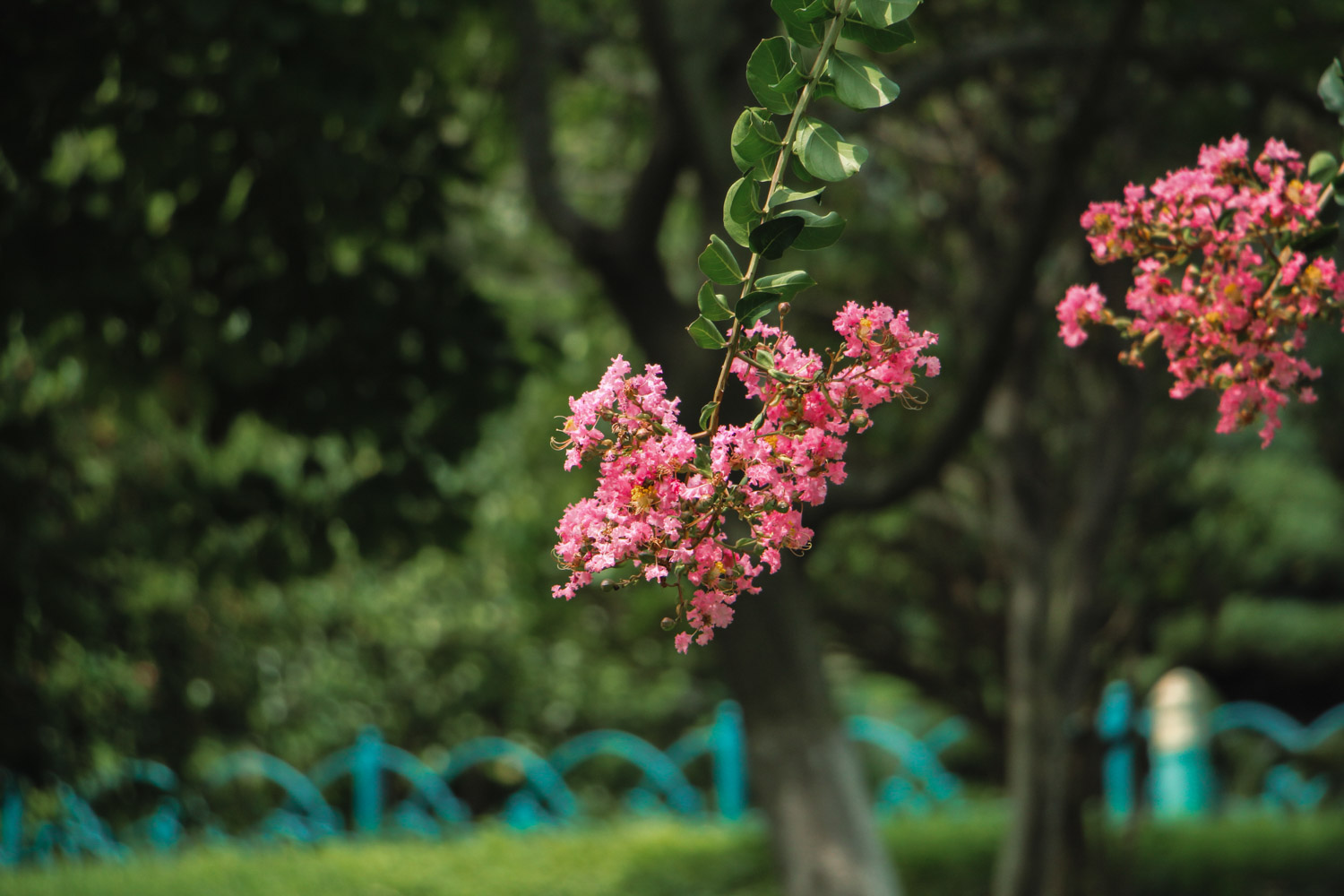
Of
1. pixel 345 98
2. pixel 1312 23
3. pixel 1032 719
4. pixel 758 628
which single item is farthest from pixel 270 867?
pixel 1312 23

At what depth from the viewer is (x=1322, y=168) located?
1.75 m

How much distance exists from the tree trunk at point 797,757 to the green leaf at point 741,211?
367cm

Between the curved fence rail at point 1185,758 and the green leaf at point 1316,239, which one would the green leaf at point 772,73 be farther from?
the curved fence rail at point 1185,758

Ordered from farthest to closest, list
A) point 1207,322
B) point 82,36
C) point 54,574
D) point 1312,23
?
point 54,574 < point 1312,23 < point 82,36 < point 1207,322

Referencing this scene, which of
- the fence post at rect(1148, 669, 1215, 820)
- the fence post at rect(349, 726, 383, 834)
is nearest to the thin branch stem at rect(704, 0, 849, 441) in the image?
the fence post at rect(349, 726, 383, 834)

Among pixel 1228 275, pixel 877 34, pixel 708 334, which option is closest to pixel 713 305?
pixel 708 334

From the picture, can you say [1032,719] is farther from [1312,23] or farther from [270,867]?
[270,867]

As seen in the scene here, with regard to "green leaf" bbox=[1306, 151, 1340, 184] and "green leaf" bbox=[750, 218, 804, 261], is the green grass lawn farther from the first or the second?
"green leaf" bbox=[750, 218, 804, 261]

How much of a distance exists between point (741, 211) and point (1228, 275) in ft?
2.54

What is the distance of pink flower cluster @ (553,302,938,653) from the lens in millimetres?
1312

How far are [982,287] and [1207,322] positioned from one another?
190 inches

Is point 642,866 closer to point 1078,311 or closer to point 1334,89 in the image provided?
point 1078,311

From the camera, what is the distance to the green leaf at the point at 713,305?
132 centimetres

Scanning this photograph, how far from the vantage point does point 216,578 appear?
16.8 feet
